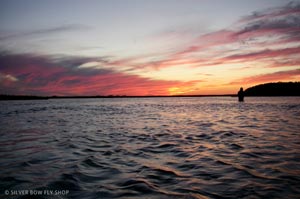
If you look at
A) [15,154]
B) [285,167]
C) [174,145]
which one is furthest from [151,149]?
[15,154]

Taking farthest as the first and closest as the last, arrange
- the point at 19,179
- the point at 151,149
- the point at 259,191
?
the point at 151,149 < the point at 19,179 < the point at 259,191

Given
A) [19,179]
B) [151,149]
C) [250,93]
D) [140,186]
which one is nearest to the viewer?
[140,186]

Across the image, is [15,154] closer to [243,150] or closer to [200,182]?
[200,182]

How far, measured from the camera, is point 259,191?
14.6 feet

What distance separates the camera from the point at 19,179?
17.7ft

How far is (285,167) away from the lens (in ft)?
19.7

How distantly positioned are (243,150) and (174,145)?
2.65 meters

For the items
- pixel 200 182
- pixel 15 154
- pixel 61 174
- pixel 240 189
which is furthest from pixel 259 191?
pixel 15 154

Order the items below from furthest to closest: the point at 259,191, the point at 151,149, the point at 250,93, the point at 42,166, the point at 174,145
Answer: the point at 250,93, the point at 174,145, the point at 151,149, the point at 42,166, the point at 259,191

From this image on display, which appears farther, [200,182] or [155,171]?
[155,171]

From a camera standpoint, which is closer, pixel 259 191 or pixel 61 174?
pixel 259 191

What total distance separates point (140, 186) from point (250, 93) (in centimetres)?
20160

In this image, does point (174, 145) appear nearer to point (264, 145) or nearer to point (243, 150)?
point (243, 150)

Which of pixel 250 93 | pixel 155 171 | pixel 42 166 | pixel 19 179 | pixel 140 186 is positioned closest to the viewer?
pixel 140 186
